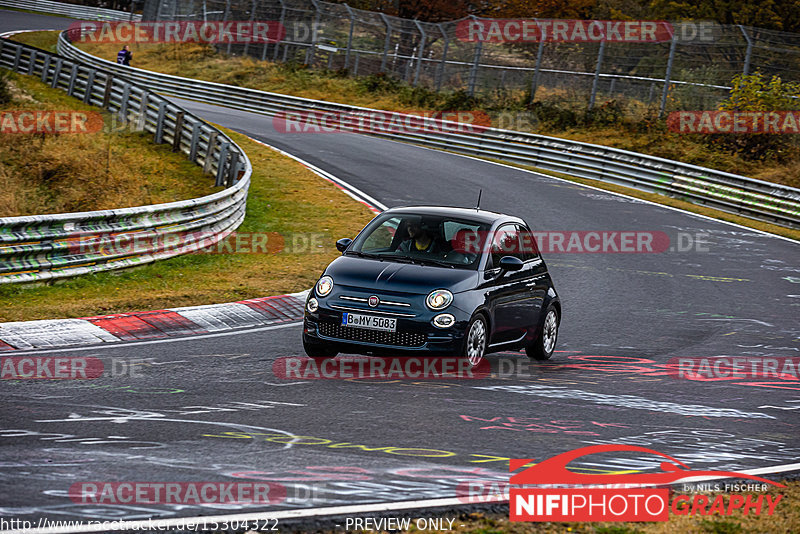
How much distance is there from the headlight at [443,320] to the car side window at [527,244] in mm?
2080

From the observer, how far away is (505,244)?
10766 millimetres

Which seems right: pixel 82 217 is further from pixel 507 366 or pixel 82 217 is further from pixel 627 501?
pixel 627 501

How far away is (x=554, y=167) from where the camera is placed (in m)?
30.7

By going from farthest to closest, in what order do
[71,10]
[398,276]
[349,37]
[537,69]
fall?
[71,10]
[349,37]
[537,69]
[398,276]

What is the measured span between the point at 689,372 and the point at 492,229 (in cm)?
259

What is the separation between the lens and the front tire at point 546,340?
10.9m

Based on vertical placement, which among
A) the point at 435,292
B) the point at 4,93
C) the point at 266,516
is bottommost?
the point at 266,516

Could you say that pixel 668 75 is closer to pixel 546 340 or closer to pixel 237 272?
pixel 237 272

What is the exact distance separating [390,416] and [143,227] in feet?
25.9

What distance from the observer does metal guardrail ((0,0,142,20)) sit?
73.6 m

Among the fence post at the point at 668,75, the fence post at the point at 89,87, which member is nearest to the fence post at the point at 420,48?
the fence post at the point at 668,75

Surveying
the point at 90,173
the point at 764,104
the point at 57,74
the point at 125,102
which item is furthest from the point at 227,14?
the point at 90,173

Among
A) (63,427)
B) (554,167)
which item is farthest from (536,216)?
(63,427)

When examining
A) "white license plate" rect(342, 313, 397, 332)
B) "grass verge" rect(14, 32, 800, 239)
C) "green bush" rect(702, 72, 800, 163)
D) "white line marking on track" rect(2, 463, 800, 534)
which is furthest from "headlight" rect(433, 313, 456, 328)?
"green bush" rect(702, 72, 800, 163)
